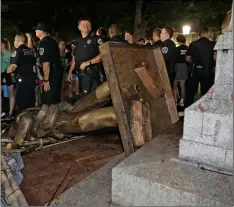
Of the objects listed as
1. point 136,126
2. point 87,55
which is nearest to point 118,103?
point 136,126

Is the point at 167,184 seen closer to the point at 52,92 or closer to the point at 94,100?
the point at 94,100

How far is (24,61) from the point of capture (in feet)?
20.8

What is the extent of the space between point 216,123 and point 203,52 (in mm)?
4709

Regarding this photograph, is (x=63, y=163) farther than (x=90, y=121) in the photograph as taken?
No

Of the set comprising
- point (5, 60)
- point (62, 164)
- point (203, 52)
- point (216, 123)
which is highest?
point (203, 52)

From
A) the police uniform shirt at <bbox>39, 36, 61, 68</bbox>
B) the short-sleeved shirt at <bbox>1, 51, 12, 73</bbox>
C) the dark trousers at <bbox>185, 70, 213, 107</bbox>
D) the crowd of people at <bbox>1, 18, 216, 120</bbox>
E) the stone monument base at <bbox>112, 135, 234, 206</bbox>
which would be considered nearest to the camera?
the stone monument base at <bbox>112, 135, 234, 206</bbox>

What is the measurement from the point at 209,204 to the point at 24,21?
18.0 m

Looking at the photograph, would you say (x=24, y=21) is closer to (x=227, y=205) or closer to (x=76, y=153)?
(x=76, y=153)

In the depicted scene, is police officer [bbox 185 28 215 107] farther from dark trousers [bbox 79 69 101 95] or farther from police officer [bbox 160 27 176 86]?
dark trousers [bbox 79 69 101 95]

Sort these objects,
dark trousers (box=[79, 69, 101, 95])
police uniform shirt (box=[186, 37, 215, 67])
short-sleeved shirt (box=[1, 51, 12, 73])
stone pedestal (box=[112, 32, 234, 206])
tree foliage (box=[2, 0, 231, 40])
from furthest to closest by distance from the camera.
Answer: tree foliage (box=[2, 0, 231, 40]) < short-sleeved shirt (box=[1, 51, 12, 73]) < police uniform shirt (box=[186, 37, 215, 67]) < dark trousers (box=[79, 69, 101, 95]) < stone pedestal (box=[112, 32, 234, 206])

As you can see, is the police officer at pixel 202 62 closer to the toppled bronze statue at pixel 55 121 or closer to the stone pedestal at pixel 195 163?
the toppled bronze statue at pixel 55 121

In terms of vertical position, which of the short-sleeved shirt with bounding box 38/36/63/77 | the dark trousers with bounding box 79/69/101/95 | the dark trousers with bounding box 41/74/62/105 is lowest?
the dark trousers with bounding box 41/74/62/105

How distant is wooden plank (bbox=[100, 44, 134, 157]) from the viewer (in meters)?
3.36

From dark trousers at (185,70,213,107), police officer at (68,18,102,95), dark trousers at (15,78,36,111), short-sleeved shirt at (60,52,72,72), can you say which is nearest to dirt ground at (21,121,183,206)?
police officer at (68,18,102,95)
